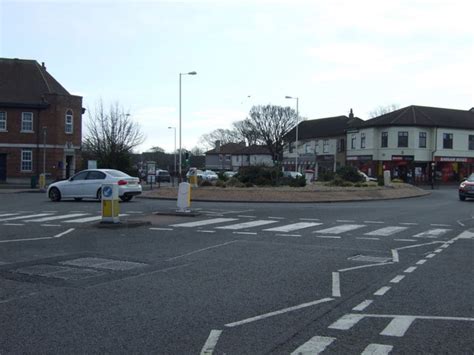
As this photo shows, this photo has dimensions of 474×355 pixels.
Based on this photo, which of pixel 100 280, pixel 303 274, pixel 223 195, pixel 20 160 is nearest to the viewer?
pixel 100 280

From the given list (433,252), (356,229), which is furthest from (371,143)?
(433,252)

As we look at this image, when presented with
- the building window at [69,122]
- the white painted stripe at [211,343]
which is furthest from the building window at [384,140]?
the white painted stripe at [211,343]

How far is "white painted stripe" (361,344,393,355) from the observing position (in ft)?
16.6

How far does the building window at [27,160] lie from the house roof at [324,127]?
1534 inches

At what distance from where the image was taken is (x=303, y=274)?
8.88 meters

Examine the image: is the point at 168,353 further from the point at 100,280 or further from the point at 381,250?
the point at 381,250

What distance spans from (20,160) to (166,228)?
35.6 meters

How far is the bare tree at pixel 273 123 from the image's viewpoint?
8306 cm

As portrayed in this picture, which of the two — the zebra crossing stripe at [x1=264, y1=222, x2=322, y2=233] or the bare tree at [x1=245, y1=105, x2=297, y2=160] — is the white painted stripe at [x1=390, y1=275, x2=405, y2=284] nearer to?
the zebra crossing stripe at [x1=264, y1=222, x2=322, y2=233]

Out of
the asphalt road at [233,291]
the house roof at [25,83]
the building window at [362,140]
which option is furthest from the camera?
the building window at [362,140]

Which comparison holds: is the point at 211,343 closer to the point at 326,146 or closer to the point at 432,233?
the point at 432,233

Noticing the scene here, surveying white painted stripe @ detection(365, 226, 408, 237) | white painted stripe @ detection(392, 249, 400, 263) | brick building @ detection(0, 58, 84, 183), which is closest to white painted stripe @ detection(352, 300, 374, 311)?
white painted stripe @ detection(392, 249, 400, 263)

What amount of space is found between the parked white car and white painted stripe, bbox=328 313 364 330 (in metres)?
19.7

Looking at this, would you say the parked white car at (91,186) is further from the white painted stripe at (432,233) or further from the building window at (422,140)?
the building window at (422,140)
